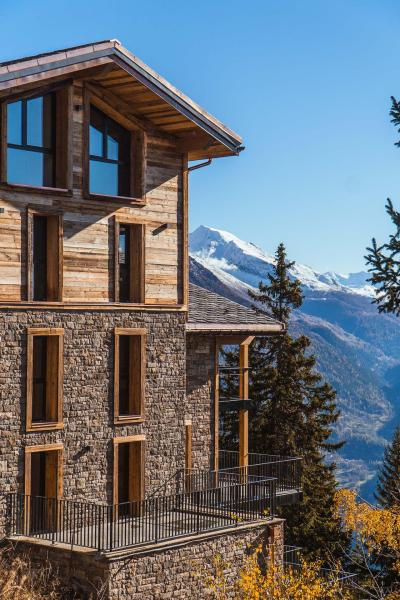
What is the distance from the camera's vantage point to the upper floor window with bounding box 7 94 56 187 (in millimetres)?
24641

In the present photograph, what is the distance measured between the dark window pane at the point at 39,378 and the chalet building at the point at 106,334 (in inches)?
1.5

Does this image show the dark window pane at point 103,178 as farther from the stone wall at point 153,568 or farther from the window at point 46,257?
the stone wall at point 153,568

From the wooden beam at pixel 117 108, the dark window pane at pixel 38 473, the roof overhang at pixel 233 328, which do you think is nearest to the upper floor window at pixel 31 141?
the wooden beam at pixel 117 108

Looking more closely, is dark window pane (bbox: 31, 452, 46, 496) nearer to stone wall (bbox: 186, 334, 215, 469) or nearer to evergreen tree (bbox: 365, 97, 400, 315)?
stone wall (bbox: 186, 334, 215, 469)

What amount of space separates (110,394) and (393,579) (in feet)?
68.1

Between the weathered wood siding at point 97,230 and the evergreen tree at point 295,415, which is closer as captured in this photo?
the weathered wood siding at point 97,230

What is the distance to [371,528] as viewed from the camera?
31.6 metres

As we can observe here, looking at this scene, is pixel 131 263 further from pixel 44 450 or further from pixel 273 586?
pixel 273 586

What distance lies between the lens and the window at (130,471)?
26734mm

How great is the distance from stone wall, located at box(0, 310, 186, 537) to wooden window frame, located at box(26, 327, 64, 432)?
0.43 ft

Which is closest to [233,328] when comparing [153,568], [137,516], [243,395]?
[243,395]

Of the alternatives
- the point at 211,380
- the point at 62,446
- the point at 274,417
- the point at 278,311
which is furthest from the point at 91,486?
the point at 278,311

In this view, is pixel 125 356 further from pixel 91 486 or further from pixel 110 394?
pixel 91 486

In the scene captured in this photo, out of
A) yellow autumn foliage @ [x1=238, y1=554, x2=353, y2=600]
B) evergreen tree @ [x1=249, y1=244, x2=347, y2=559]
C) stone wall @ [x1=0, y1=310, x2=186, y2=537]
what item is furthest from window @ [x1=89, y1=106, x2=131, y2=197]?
evergreen tree @ [x1=249, y1=244, x2=347, y2=559]
